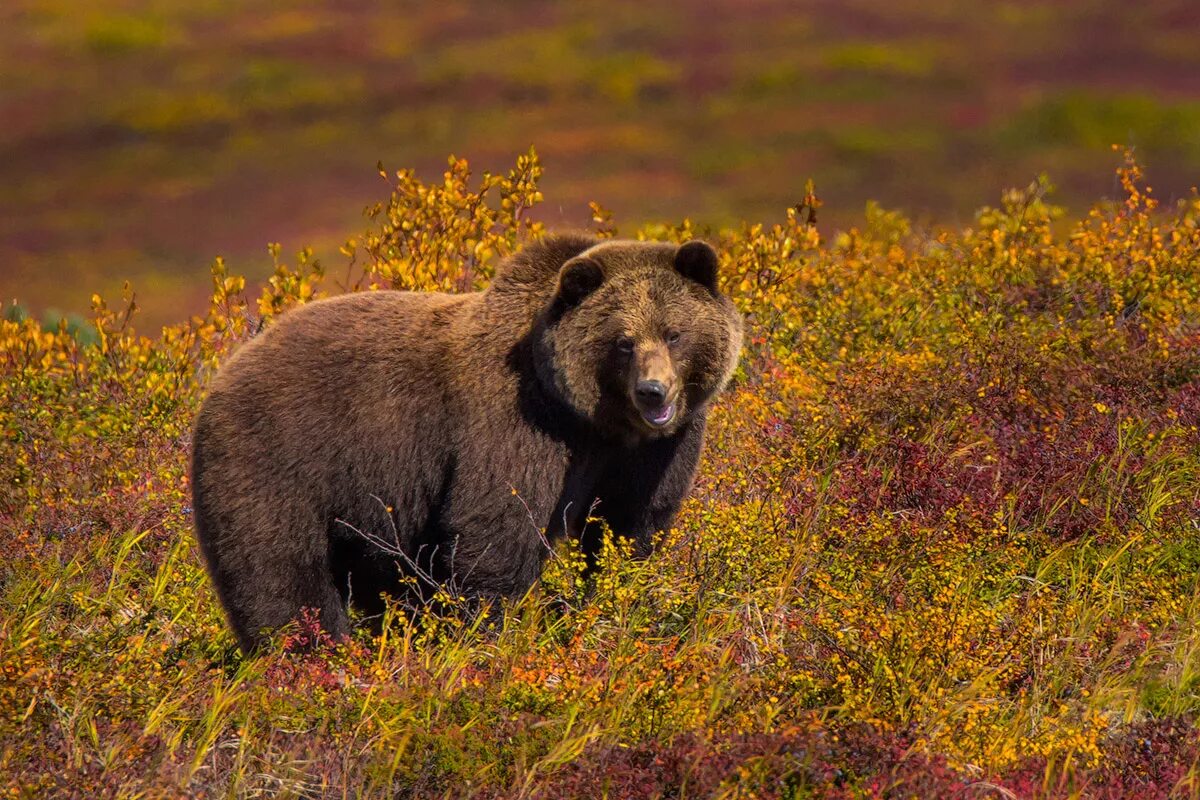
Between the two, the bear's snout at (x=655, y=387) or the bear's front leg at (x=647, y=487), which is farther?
the bear's front leg at (x=647, y=487)

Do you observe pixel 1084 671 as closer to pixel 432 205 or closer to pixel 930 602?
pixel 930 602

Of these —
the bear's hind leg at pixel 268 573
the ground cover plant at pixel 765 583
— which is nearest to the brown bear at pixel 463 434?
the bear's hind leg at pixel 268 573

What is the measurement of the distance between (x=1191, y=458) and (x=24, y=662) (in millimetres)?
5256

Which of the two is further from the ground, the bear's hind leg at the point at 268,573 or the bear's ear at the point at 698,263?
the bear's ear at the point at 698,263

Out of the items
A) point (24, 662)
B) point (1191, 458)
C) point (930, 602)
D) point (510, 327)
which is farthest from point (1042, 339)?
point (24, 662)

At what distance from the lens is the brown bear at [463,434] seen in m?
6.31

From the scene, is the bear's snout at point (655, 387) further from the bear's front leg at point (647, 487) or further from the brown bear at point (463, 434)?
the bear's front leg at point (647, 487)

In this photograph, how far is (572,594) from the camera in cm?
616

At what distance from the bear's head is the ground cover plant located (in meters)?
0.57

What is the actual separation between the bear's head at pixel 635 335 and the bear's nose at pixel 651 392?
0.11ft

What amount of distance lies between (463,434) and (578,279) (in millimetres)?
815

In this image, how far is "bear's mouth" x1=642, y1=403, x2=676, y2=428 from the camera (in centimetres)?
619

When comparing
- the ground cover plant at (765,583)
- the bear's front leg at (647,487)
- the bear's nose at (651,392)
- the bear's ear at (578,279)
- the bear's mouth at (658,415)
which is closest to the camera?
the ground cover plant at (765,583)

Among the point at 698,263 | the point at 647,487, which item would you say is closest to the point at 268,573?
the point at 647,487
